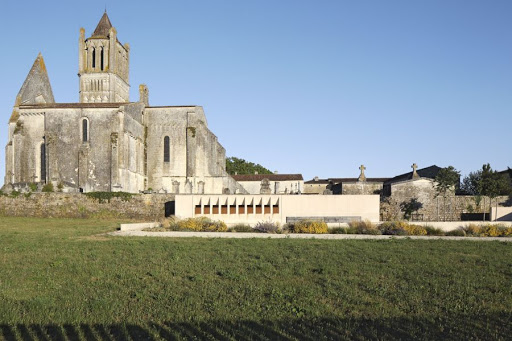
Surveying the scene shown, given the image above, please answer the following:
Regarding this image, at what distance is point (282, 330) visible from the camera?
23.9ft

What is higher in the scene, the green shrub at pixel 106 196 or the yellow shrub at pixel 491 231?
the green shrub at pixel 106 196

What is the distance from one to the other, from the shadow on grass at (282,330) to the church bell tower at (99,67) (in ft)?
205

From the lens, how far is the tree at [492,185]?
40.9 m

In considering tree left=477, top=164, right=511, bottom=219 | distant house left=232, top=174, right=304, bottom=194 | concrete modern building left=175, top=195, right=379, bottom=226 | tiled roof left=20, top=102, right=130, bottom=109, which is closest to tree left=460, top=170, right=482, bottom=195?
tree left=477, top=164, right=511, bottom=219

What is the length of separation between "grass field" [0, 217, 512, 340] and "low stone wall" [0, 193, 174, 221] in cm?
2297

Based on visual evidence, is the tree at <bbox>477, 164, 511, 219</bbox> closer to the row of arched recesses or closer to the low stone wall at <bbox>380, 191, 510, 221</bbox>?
the low stone wall at <bbox>380, 191, 510, 221</bbox>

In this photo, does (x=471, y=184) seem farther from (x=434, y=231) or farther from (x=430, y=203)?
(x=434, y=231)

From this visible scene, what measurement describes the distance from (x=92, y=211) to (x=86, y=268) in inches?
1105

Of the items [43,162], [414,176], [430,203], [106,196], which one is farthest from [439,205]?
[43,162]

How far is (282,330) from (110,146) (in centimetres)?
4301

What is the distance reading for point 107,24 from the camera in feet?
227

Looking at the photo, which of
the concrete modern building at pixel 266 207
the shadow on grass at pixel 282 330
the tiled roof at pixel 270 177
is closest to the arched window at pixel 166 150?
the concrete modern building at pixel 266 207

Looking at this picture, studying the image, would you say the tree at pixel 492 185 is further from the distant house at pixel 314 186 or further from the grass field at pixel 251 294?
the distant house at pixel 314 186

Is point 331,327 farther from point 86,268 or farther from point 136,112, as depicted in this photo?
point 136,112
